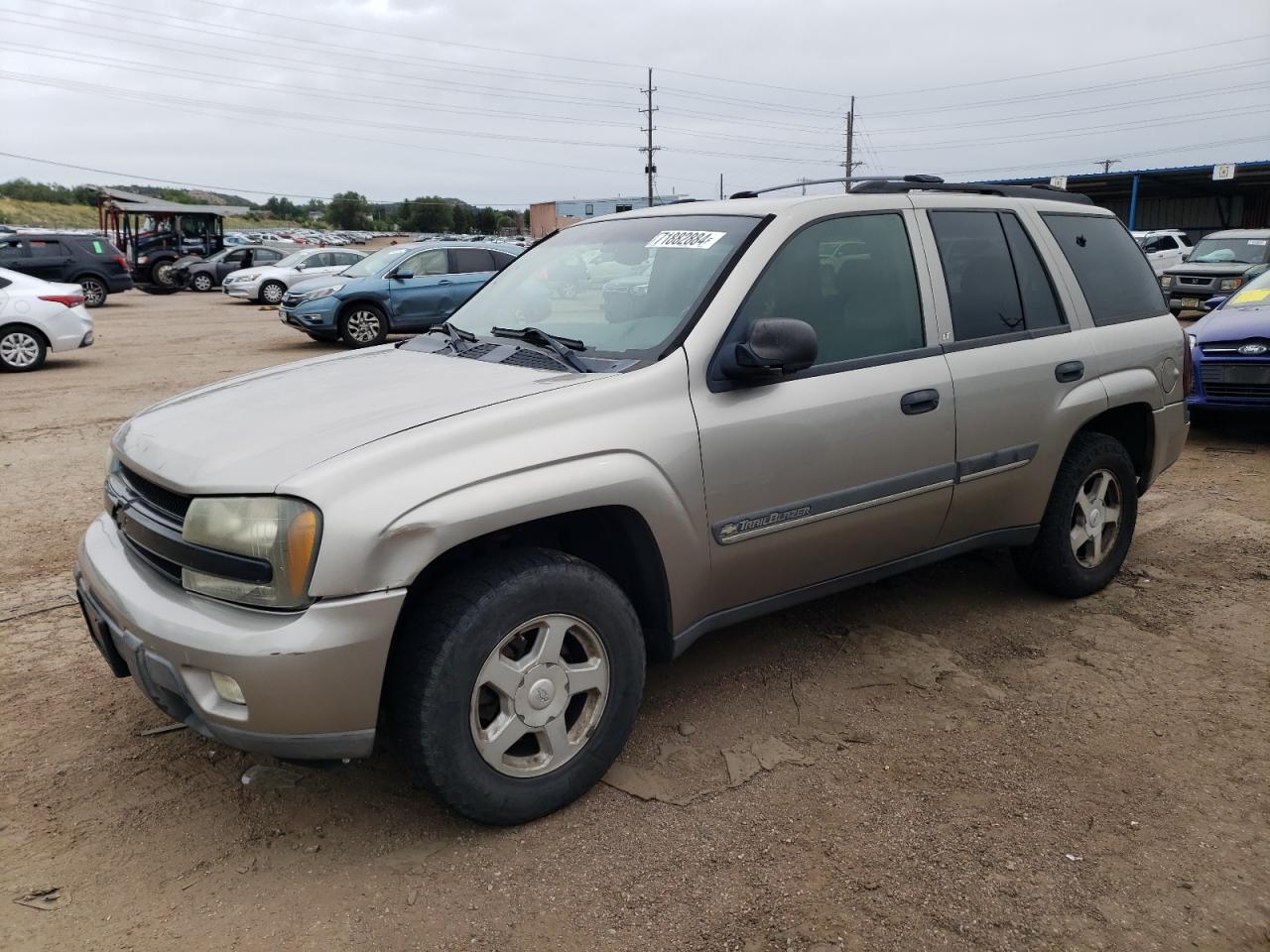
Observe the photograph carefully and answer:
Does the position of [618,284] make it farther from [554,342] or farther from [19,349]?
[19,349]

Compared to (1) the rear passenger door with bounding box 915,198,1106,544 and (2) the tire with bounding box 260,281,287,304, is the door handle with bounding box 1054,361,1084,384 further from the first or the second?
(2) the tire with bounding box 260,281,287,304

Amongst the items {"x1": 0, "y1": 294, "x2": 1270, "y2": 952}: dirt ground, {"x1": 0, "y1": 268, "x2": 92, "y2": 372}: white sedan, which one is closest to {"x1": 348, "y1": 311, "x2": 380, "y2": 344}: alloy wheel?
{"x1": 0, "y1": 268, "x2": 92, "y2": 372}: white sedan

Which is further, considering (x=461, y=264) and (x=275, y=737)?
(x=461, y=264)

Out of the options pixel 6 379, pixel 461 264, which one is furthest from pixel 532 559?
pixel 461 264

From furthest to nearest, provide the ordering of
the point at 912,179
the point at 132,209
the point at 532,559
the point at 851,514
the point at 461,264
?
the point at 132,209 < the point at 461,264 < the point at 912,179 < the point at 851,514 < the point at 532,559

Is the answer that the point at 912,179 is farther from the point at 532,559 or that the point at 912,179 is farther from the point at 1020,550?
the point at 532,559

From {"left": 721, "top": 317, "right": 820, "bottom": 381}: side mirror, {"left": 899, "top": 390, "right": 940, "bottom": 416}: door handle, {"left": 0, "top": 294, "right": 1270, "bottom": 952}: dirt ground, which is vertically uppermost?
{"left": 721, "top": 317, "right": 820, "bottom": 381}: side mirror

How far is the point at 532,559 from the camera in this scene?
273 centimetres

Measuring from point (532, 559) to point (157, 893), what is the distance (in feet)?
4.29

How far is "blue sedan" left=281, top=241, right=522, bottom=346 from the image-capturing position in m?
14.2

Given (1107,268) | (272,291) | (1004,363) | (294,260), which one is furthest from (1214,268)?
(294,260)

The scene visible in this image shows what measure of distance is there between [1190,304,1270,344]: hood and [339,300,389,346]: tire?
10500 mm

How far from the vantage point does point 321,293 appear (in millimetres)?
14789

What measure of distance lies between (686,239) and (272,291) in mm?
22735
